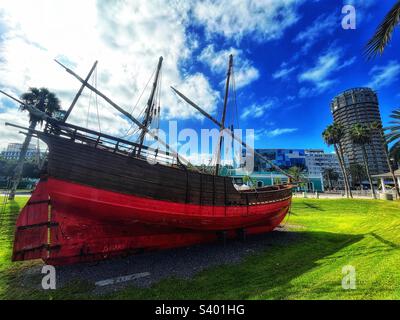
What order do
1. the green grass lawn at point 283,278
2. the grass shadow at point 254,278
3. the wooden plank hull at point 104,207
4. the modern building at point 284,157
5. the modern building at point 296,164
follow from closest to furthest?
the green grass lawn at point 283,278
the grass shadow at point 254,278
the wooden plank hull at point 104,207
the modern building at point 296,164
the modern building at point 284,157

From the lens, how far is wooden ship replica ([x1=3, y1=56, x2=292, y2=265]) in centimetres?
674

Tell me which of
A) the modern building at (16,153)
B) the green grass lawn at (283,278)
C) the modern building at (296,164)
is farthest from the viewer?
the modern building at (296,164)

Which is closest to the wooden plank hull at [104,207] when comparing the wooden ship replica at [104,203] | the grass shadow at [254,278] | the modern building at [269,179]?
the wooden ship replica at [104,203]

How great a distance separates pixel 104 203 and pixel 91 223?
0.91 metres

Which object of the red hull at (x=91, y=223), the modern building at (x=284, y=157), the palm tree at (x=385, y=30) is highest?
the modern building at (x=284, y=157)

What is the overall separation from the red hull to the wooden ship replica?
0.02 m

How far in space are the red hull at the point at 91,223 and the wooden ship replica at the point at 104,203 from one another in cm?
2

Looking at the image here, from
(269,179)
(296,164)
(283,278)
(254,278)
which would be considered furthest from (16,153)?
(283,278)

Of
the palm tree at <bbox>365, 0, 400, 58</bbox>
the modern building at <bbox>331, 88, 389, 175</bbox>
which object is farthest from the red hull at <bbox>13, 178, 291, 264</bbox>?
the modern building at <bbox>331, 88, 389, 175</bbox>

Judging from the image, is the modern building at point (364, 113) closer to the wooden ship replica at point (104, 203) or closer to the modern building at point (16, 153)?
the wooden ship replica at point (104, 203)

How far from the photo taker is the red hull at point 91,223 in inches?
260

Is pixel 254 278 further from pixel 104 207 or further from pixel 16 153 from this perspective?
pixel 16 153

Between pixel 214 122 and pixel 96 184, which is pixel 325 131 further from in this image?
pixel 96 184

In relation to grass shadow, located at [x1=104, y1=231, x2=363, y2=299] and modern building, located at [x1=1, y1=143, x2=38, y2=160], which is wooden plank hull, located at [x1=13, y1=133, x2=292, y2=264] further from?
modern building, located at [x1=1, y1=143, x2=38, y2=160]
